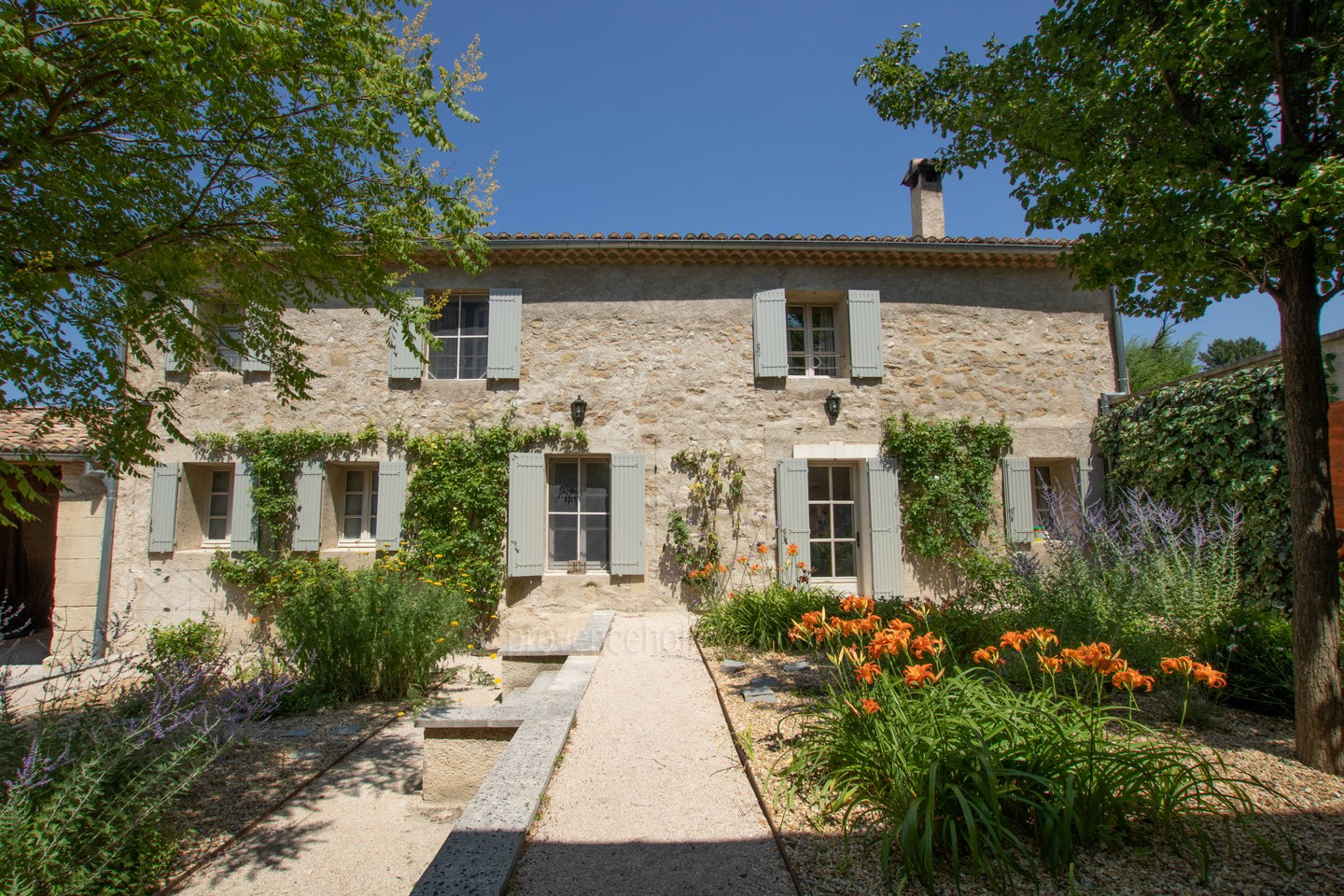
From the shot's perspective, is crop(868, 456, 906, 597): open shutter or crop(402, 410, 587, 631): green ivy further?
crop(868, 456, 906, 597): open shutter

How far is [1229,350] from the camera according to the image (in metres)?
28.0

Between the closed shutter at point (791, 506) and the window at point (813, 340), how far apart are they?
1258mm

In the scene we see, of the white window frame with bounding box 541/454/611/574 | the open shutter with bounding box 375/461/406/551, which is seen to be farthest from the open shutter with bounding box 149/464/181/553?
the white window frame with bounding box 541/454/611/574

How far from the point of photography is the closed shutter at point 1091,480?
7.81 metres

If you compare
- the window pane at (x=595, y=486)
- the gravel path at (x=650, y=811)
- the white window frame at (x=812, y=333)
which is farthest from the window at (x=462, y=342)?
the gravel path at (x=650, y=811)

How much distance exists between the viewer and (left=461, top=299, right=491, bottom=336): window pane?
8.12m

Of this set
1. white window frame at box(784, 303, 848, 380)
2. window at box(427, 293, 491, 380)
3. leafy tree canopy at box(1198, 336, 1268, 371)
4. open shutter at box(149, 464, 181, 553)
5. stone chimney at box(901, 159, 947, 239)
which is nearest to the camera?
open shutter at box(149, 464, 181, 553)

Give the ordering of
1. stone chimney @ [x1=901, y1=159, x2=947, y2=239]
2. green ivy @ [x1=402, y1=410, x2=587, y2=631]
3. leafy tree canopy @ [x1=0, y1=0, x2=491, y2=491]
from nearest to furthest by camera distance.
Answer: leafy tree canopy @ [x1=0, y1=0, x2=491, y2=491]
green ivy @ [x1=402, y1=410, x2=587, y2=631]
stone chimney @ [x1=901, y1=159, x2=947, y2=239]

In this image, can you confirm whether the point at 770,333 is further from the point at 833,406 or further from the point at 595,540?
the point at 595,540

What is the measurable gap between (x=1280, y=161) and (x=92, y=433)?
18.4 ft

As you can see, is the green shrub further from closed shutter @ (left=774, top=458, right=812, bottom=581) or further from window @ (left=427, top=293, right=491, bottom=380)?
closed shutter @ (left=774, top=458, right=812, bottom=581)

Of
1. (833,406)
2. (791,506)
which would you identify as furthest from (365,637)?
(833,406)

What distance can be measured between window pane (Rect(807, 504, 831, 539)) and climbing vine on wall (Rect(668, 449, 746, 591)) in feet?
3.01

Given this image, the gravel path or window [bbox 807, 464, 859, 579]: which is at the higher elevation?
window [bbox 807, 464, 859, 579]
